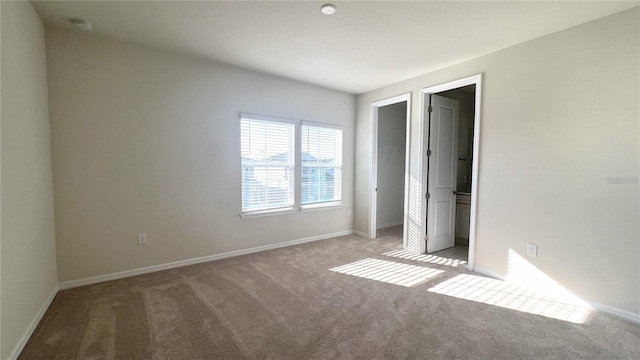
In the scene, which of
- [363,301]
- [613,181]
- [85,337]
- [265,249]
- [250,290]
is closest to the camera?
[85,337]

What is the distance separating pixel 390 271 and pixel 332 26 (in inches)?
114

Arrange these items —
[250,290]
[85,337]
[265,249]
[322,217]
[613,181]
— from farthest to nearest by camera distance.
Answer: [322,217] → [265,249] → [250,290] → [613,181] → [85,337]

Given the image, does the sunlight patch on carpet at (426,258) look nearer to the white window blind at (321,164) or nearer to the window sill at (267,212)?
the white window blind at (321,164)

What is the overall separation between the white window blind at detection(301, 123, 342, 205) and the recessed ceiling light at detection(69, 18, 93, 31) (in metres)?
2.80

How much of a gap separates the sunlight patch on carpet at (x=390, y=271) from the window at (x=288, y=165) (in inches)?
56.8

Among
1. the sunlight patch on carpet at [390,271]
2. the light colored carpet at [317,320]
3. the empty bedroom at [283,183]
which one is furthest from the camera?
the sunlight patch on carpet at [390,271]

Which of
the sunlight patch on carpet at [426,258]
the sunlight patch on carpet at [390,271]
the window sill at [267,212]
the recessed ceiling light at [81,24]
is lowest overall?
the sunlight patch on carpet at [426,258]

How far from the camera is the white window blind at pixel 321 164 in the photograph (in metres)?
4.65

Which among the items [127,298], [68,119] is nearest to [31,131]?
[68,119]

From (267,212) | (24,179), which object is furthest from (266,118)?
(24,179)

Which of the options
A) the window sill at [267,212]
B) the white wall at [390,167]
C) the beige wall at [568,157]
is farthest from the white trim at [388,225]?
the beige wall at [568,157]

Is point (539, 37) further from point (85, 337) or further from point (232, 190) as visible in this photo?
point (85, 337)

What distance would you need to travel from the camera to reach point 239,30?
2.75m

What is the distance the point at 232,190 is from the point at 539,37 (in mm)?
4035
